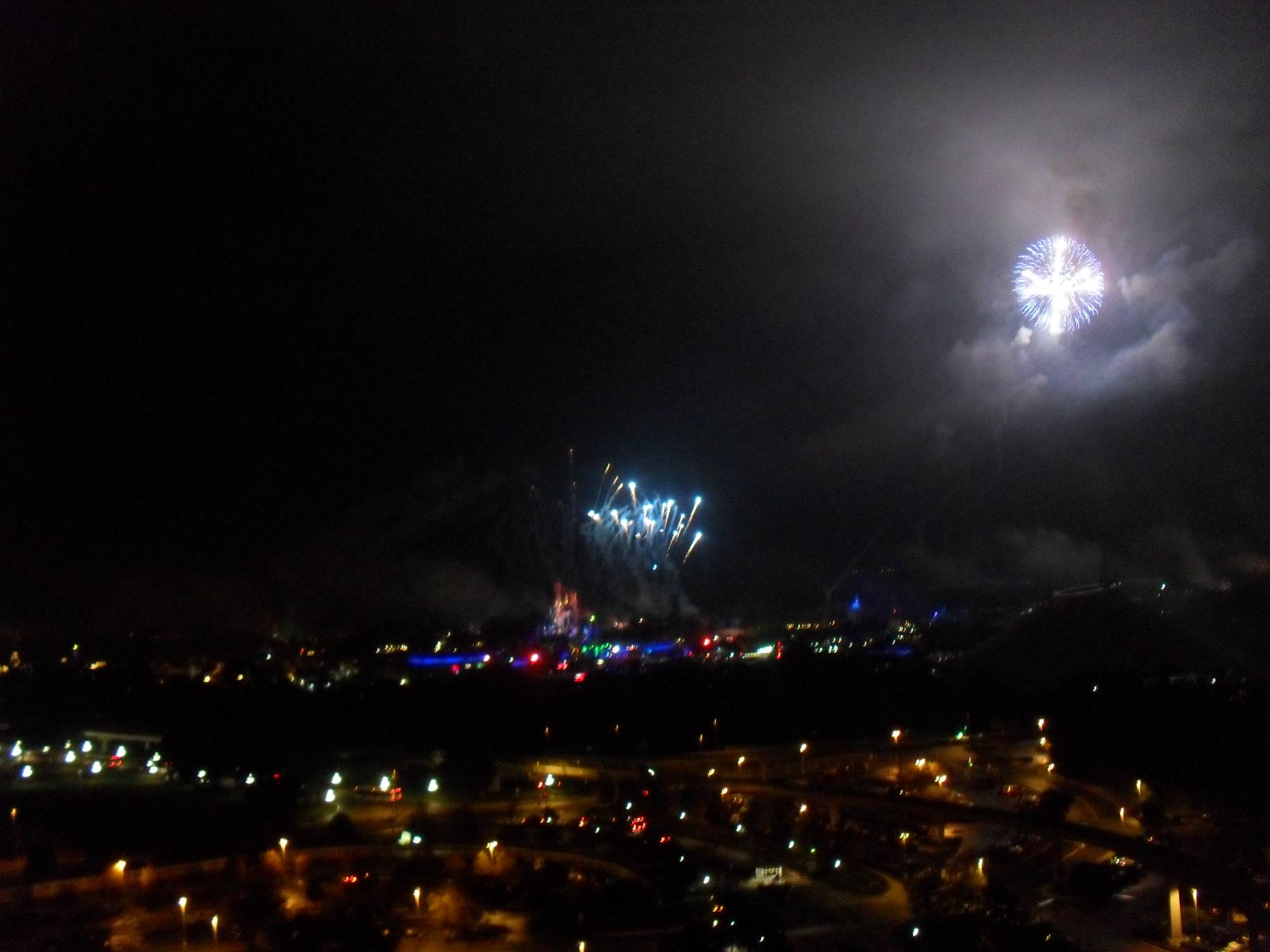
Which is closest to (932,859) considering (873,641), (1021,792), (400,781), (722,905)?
(722,905)

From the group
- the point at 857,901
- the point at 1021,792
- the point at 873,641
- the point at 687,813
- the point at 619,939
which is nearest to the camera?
the point at 619,939

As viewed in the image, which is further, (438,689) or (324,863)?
(438,689)

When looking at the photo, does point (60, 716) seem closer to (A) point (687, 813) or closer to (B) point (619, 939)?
(A) point (687, 813)

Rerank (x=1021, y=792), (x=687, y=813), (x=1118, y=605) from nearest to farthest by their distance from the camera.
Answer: (x=687, y=813)
(x=1021, y=792)
(x=1118, y=605)

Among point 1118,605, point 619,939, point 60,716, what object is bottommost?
point 619,939

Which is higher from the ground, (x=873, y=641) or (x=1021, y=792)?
(x=873, y=641)

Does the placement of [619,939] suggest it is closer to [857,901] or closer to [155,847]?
[857,901]

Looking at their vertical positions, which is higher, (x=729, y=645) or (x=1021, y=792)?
(x=729, y=645)

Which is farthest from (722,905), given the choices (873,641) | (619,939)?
(873,641)

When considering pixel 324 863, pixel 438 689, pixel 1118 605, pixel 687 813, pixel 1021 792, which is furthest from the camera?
pixel 1118 605
